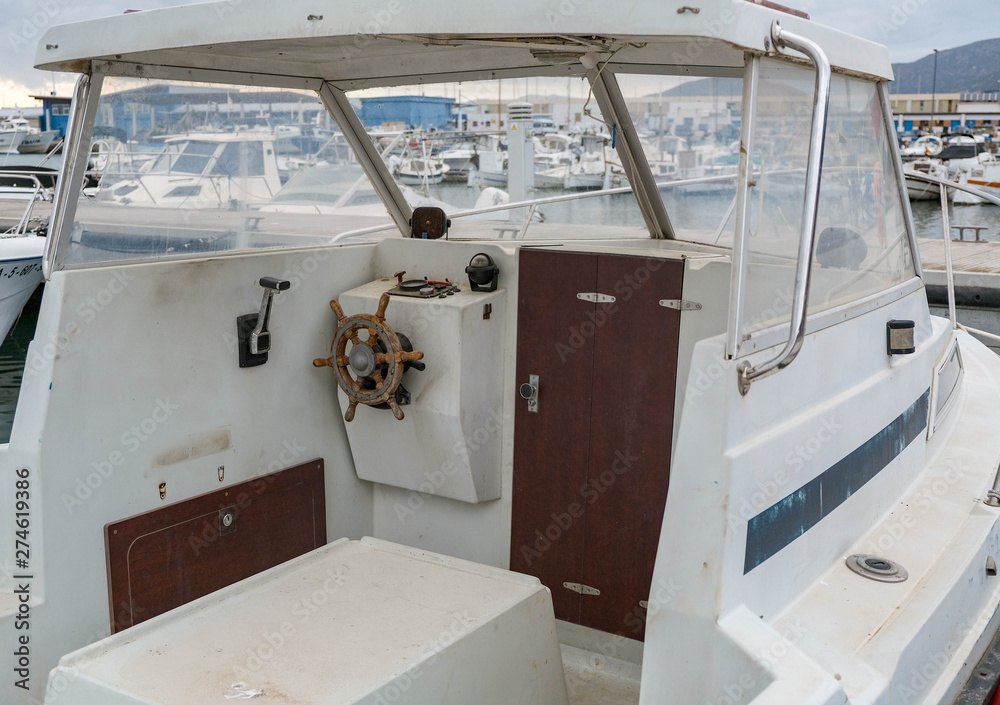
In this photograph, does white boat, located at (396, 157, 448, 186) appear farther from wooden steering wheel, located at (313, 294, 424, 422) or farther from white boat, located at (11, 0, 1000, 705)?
wooden steering wheel, located at (313, 294, 424, 422)

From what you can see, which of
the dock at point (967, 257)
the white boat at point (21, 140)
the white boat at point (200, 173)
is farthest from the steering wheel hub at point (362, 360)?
the dock at point (967, 257)

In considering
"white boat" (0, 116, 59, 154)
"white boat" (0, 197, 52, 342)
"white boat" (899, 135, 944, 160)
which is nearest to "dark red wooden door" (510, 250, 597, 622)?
"white boat" (0, 197, 52, 342)

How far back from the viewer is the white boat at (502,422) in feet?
6.68

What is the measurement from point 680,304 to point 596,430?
539 millimetres

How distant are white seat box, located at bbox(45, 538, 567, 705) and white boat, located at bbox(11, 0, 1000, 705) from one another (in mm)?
12

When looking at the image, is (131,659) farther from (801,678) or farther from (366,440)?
(801,678)

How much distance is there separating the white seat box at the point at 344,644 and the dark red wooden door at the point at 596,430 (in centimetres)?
43

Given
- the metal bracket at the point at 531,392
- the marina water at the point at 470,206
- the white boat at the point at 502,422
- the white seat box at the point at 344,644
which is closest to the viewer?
the white boat at the point at 502,422

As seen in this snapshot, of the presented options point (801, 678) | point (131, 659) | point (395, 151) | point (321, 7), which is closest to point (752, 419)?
point (801, 678)

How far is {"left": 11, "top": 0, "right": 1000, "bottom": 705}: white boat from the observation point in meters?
2.04

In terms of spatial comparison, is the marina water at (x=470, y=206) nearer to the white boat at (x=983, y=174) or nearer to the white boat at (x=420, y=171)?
the white boat at (x=420, y=171)

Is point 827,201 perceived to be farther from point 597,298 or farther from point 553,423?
point 553,423

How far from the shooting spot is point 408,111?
388 cm

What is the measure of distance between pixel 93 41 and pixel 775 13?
176 centimetres
